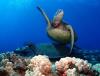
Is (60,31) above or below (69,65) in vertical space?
above

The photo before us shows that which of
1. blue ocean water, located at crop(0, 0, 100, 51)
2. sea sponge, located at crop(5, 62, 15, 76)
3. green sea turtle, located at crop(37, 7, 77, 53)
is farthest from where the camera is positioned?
blue ocean water, located at crop(0, 0, 100, 51)

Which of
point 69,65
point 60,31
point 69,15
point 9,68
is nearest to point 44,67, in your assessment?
point 69,65

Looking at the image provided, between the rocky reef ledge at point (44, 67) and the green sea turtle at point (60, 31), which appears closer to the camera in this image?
the rocky reef ledge at point (44, 67)

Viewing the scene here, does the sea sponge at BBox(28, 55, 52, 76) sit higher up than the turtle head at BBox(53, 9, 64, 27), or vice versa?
the turtle head at BBox(53, 9, 64, 27)

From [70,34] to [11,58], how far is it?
7.98 ft

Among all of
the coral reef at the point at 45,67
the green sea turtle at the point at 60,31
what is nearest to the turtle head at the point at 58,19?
the green sea turtle at the point at 60,31

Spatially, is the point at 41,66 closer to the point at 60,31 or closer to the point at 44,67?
the point at 44,67

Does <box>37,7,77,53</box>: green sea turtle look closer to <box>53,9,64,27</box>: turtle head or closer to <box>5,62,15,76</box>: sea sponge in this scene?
→ <box>53,9,64,27</box>: turtle head

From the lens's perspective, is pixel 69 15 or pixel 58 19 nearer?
pixel 58 19

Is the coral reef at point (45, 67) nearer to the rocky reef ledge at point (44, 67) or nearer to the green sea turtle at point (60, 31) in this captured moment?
the rocky reef ledge at point (44, 67)

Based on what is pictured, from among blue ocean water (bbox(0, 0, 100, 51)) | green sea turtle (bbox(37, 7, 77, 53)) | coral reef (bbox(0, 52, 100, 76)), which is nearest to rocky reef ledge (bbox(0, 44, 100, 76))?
coral reef (bbox(0, 52, 100, 76))

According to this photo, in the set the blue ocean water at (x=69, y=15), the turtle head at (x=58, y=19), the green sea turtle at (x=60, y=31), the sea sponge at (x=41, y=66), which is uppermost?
the blue ocean water at (x=69, y=15)

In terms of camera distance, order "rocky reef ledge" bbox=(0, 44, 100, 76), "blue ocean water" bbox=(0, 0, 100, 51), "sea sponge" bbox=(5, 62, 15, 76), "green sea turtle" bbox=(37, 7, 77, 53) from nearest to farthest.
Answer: "rocky reef ledge" bbox=(0, 44, 100, 76)
"sea sponge" bbox=(5, 62, 15, 76)
"green sea turtle" bbox=(37, 7, 77, 53)
"blue ocean water" bbox=(0, 0, 100, 51)

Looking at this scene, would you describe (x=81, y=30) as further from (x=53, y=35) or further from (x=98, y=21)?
(x=53, y=35)
